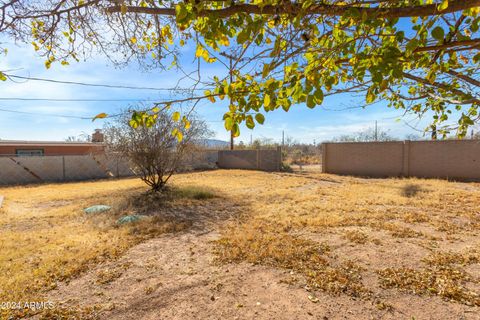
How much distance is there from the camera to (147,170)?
26.4 ft

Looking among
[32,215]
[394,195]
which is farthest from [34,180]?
[394,195]

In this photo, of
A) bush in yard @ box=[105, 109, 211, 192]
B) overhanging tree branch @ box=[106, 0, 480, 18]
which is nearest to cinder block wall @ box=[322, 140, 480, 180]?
bush in yard @ box=[105, 109, 211, 192]

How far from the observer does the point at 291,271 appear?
2.95m

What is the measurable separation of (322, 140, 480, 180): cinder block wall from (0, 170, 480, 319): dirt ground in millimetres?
7574

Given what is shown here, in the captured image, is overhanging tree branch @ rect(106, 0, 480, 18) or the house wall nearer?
overhanging tree branch @ rect(106, 0, 480, 18)

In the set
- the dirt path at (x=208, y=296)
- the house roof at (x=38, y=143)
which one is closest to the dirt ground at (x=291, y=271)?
the dirt path at (x=208, y=296)

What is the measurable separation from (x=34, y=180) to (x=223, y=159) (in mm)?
11234

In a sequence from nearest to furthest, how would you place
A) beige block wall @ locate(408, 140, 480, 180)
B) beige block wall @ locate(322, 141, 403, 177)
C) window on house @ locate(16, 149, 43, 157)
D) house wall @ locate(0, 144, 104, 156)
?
beige block wall @ locate(408, 140, 480, 180), beige block wall @ locate(322, 141, 403, 177), house wall @ locate(0, 144, 104, 156), window on house @ locate(16, 149, 43, 157)

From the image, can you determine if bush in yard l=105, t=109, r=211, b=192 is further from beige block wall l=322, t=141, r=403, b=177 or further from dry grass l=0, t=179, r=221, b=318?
beige block wall l=322, t=141, r=403, b=177

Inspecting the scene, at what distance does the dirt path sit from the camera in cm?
220

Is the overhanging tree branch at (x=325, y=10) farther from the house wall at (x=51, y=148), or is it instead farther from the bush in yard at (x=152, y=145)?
the house wall at (x=51, y=148)

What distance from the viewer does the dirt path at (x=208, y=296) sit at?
220 cm

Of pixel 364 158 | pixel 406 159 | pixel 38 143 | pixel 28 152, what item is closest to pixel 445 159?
pixel 406 159

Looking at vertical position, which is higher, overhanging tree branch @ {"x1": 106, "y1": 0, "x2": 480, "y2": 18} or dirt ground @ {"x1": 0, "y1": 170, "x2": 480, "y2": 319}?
overhanging tree branch @ {"x1": 106, "y1": 0, "x2": 480, "y2": 18}
